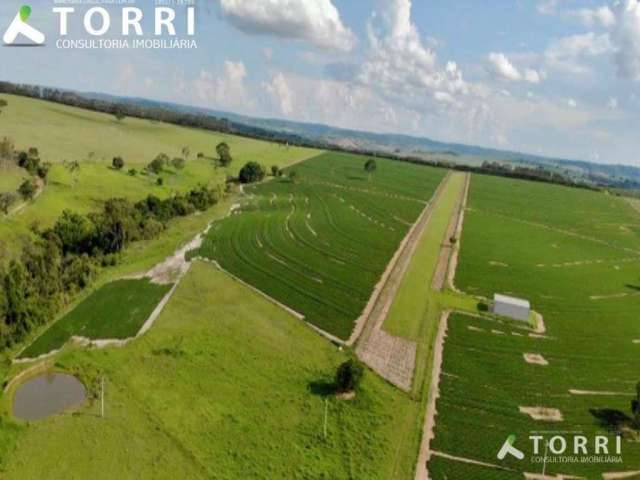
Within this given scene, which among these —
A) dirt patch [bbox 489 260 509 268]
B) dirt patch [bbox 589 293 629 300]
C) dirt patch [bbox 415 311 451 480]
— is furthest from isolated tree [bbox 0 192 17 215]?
dirt patch [bbox 589 293 629 300]

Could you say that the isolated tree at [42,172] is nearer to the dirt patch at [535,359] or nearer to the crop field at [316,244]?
the crop field at [316,244]

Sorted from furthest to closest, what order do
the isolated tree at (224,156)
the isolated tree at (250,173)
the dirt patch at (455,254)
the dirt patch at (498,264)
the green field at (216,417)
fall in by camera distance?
the isolated tree at (224,156), the isolated tree at (250,173), the dirt patch at (498,264), the dirt patch at (455,254), the green field at (216,417)

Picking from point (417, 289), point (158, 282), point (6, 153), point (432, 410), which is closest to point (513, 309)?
point (417, 289)

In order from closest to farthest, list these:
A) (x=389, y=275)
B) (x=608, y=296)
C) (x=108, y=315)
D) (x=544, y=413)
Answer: (x=544, y=413), (x=108, y=315), (x=389, y=275), (x=608, y=296)

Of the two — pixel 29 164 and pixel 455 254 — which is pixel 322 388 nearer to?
pixel 455 254

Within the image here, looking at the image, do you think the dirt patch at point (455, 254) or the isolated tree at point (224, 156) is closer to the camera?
the dirt patch at point (455, 254)

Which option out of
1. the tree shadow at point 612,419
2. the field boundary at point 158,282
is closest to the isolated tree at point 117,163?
the field boundary at point 158,282

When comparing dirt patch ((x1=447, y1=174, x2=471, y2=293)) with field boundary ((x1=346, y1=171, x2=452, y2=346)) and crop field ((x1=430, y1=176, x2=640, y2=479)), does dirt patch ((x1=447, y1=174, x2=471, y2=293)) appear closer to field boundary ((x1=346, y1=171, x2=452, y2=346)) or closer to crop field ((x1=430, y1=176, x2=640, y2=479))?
crop field ((x1=430, y1=176, x2=640, y2=479))
